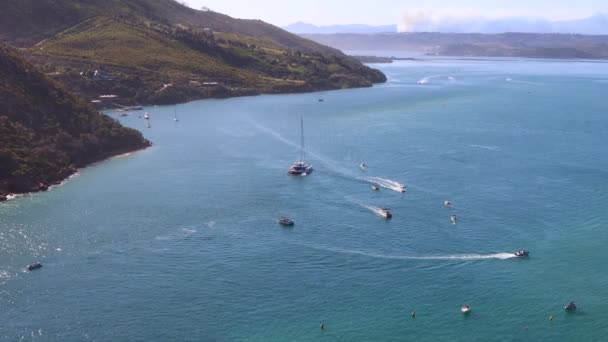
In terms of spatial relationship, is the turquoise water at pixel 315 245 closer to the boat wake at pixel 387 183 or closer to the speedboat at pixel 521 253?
the boat wake at pixel 387 183

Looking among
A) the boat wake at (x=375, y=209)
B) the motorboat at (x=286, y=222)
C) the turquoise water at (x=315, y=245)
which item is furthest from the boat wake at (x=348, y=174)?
the motorboat at (x=286, y=222)

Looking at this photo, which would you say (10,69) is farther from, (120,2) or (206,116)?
(120,2)

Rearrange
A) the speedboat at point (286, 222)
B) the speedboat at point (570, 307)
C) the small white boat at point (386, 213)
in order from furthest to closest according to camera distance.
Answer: the small white boat at point (386, 213)
the speedboat at point (286, 222)
the speedboat at point (570, 307)

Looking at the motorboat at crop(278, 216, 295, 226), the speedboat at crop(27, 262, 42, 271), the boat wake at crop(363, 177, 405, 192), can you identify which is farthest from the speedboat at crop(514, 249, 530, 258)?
the speedboat at crop(27, 262, 42, 271)

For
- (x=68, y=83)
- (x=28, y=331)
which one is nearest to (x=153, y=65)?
(x=68, y=83)

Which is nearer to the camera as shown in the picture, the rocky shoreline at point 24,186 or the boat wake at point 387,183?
the rocky shoreline at point 24,186

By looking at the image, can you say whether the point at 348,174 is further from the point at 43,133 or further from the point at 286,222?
the point at 43,133
